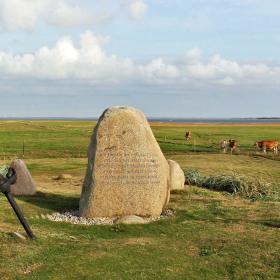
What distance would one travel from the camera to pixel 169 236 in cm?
1326

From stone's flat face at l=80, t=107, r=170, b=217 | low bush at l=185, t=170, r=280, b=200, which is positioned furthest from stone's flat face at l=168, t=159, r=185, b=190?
stone's flat face at l=80, t=107, r=170, b=217

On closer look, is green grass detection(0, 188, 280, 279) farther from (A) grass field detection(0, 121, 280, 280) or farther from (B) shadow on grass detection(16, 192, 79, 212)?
(B) shadow on grass detection(16, 192, 79, 212)

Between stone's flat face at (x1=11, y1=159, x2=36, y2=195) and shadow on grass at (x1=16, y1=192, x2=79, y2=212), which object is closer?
shadow on grass at (x1=16, y1=192, x2=79, y2=212)

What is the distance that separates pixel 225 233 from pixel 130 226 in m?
2.95

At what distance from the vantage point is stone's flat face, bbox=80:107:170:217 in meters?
15.8

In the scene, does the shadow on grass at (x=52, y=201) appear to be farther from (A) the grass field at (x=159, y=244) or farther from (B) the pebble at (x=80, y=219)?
(B) the pebble at (x=80, y=219)

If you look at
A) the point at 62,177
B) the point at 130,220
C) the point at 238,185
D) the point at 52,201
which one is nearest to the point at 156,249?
the point at 130,220

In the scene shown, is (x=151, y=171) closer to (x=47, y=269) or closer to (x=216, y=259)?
(x=216, y=259)

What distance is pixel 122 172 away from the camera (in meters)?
15.9

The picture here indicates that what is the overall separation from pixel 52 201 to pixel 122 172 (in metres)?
4.22

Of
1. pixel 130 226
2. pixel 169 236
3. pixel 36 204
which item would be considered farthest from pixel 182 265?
pixel 36 204

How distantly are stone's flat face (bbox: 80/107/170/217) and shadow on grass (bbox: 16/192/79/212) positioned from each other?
5.97 feet

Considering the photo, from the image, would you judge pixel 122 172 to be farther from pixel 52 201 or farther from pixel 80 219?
pixel 52 201

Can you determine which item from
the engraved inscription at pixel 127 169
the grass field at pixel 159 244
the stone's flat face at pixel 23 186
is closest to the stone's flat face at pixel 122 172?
the engraved inscription at pixel 127 169
